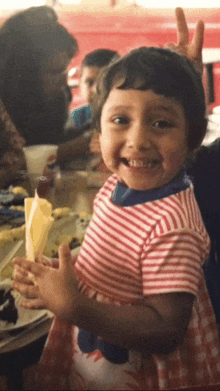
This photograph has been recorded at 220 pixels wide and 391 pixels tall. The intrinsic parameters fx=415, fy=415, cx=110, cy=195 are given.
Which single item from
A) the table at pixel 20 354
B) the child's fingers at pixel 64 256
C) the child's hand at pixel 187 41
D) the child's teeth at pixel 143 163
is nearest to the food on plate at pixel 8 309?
the table at pixel 20 354

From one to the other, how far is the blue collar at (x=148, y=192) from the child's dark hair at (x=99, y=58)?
14cm

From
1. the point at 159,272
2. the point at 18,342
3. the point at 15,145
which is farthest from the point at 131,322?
the point at 15,145

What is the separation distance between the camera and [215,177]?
0.58m

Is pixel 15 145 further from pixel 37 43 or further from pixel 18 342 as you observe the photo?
pixel 18 342

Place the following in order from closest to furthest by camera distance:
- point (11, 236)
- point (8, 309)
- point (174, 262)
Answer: point (174, 262) < point (8, 309) < point (11, 236)

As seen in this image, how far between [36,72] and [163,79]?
0.18 metres

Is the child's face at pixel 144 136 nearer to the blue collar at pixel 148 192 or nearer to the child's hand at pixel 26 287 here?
the blue collar at pixel 148 192

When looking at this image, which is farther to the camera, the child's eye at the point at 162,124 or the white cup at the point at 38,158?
the white cup at the point at 38,158

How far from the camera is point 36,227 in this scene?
1.53 ft

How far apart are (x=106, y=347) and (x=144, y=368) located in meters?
0.05

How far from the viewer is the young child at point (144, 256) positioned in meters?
0.42

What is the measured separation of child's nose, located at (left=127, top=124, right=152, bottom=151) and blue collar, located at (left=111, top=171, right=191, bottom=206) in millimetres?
→ 56

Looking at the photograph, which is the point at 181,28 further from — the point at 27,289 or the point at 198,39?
the point at 27,289


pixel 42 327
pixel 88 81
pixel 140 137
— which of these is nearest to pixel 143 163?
pixel 140 137
